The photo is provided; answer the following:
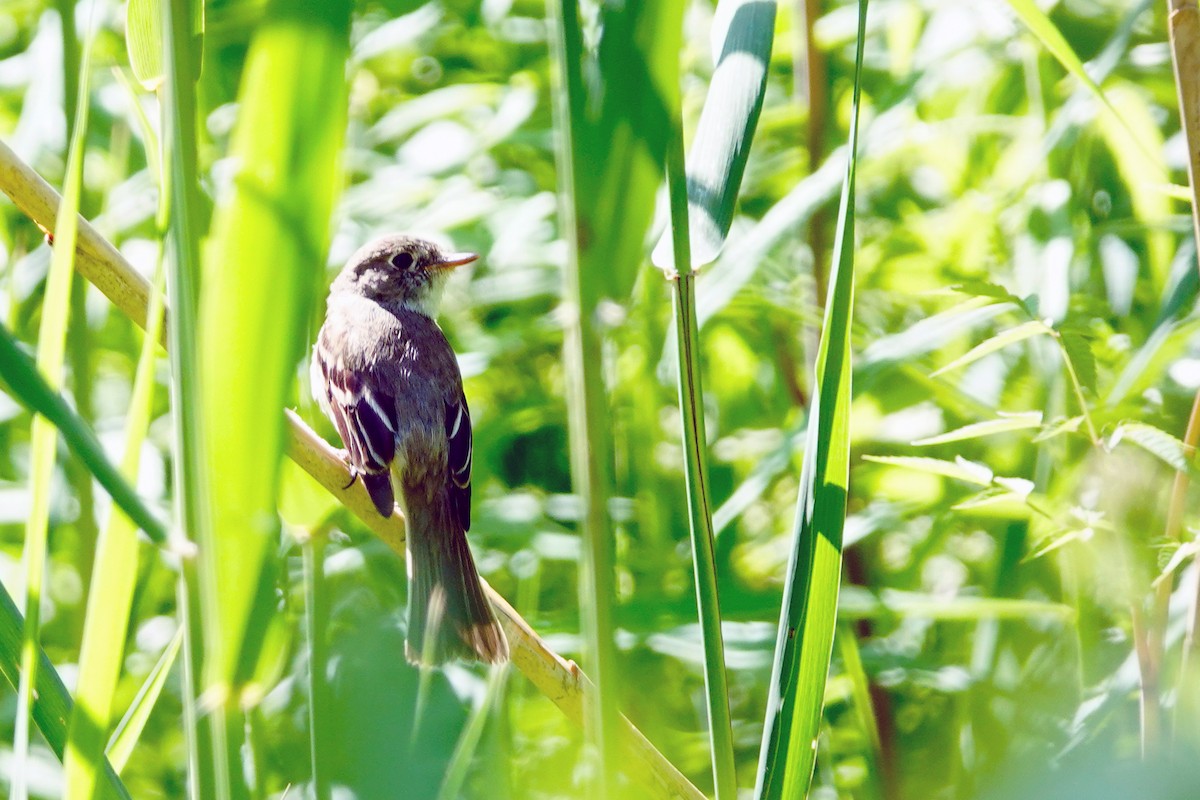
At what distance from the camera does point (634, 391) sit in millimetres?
2688

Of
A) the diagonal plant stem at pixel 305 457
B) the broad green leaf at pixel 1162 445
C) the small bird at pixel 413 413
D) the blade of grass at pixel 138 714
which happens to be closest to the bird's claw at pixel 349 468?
the small bird at pixel 413 413

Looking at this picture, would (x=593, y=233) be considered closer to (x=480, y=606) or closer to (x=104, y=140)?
(x=480, y=606)

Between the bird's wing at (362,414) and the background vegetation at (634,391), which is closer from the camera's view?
the background vegetation at (634,391)

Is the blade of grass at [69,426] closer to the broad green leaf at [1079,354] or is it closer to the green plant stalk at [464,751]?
the green plant stalk at [464,751]

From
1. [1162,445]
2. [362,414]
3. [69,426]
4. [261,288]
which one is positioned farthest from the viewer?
[362,414]

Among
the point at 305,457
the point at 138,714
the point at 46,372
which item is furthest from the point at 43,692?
the point at 305,457

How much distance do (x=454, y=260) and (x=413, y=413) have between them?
0.44 m

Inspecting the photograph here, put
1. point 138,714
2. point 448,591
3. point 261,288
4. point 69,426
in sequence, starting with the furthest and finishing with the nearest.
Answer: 1. point 448,591
2. point 138,714
3. point 69,426
4. point 261,288

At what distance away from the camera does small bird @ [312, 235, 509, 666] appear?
1.88m

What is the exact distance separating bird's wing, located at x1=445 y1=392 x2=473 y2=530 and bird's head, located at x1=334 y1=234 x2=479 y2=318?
1.89 feet

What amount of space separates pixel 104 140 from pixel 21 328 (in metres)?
0.54

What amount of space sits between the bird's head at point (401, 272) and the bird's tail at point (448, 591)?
36.6 inches

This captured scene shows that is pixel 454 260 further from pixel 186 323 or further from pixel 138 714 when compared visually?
pixel 186 323

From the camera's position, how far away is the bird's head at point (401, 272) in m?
2.96
